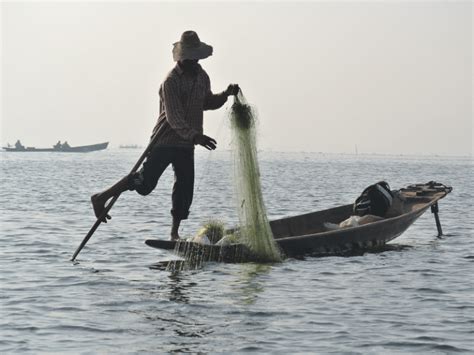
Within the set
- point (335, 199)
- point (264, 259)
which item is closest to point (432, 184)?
point (264, 259)

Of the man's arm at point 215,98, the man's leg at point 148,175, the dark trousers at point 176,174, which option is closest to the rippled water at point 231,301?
the dark trousers at point 176,174

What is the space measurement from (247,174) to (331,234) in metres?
1.86

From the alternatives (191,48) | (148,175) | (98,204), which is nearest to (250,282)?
(148,175)

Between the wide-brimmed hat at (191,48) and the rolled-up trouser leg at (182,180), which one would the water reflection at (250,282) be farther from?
the wide-brimmed hat at (191,48)

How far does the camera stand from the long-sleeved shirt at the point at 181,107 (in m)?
10.6

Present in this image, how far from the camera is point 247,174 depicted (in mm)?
10945

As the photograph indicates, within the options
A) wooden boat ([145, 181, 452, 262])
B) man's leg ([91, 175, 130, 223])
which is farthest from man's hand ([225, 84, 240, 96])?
wooden boat ([145, 181, 452, 262])

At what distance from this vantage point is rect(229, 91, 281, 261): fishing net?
1091 centimetres

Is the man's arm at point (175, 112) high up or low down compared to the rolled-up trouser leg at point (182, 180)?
up

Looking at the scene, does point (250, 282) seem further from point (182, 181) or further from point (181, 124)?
point (181, 124)

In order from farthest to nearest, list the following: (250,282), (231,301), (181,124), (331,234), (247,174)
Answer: (331,234) < (247,174) < (181,124) < (250,282) < (231,301)

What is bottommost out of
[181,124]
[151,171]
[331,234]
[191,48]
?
[331,234]

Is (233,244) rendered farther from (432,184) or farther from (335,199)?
(335,199)

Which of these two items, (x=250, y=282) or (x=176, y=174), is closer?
(x=250, y=282)
